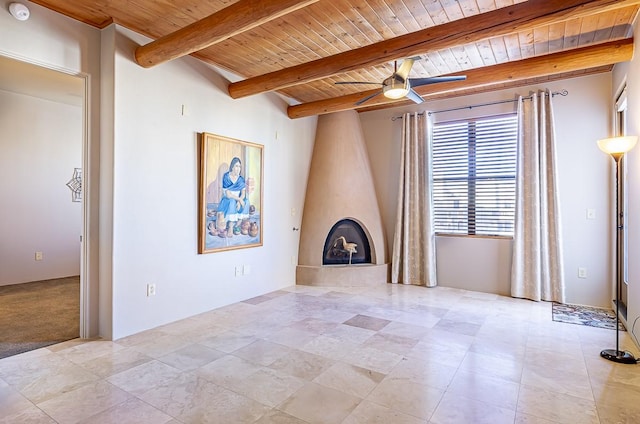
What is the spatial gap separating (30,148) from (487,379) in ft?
21.6

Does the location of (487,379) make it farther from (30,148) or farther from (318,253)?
(30,148)

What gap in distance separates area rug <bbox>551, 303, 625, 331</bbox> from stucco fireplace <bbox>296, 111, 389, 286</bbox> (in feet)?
7.42

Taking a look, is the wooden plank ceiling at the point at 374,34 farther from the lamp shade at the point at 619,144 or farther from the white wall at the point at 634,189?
the lamp shade at the point at 619,144

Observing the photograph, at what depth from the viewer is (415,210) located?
5.36 metres

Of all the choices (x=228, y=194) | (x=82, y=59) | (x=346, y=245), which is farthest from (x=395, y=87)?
(x=82, y=59)

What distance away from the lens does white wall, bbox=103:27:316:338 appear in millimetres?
3180

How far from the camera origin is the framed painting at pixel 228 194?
3.87 metres

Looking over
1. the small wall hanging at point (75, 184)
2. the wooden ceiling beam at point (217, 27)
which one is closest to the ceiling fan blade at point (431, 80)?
the wooden ceiling beam at point (217, 27)

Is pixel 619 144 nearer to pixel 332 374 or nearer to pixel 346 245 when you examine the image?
pixel 332 374

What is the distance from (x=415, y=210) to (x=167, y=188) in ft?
11.3

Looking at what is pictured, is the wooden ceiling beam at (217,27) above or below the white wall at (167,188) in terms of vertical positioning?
above

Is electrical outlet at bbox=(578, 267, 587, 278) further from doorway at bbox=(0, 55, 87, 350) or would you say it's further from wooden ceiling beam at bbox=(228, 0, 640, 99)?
doorway at bbox=(0, 55, 87, 350)

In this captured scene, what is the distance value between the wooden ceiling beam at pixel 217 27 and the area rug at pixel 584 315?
3936 millimetres

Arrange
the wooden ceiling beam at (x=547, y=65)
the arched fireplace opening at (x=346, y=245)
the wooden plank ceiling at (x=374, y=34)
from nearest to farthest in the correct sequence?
the wooden plank ceiling at (x=374, y=34) < the wooden ceiling beam at (x=547, y=65) < the arched fireplace opening at (x=346, y=245)
